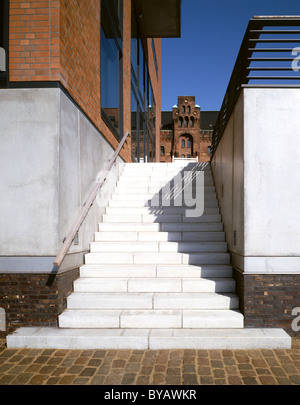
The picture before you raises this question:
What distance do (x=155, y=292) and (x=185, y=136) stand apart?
168 ft

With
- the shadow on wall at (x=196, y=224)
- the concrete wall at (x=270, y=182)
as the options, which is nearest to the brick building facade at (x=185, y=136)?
the shadow on wall at (x=196, y=224)

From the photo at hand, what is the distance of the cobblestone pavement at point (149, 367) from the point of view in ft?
11.5

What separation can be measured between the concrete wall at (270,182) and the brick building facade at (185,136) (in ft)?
158

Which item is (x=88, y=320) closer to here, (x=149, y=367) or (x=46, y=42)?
(x=149, y=367)

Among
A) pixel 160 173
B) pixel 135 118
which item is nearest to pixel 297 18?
pixel 160 173

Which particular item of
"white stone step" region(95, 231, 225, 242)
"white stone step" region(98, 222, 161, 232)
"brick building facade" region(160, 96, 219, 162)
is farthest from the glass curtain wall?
"brick building facade" region(160, 96, 219, 162)

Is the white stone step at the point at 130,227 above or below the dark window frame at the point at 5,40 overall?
below

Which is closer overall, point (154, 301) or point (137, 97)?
point (154, 301)

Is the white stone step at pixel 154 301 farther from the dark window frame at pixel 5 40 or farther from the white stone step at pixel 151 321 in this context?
the dark window frame at pixel 5 40

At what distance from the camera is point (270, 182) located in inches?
191

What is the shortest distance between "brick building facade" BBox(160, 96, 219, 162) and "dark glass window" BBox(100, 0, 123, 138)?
42319 mm

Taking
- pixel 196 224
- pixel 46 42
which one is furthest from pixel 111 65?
pixel 196 224

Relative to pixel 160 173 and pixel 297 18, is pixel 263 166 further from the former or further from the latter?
pixel 160 173

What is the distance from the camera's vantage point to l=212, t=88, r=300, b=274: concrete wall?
4816 mm
